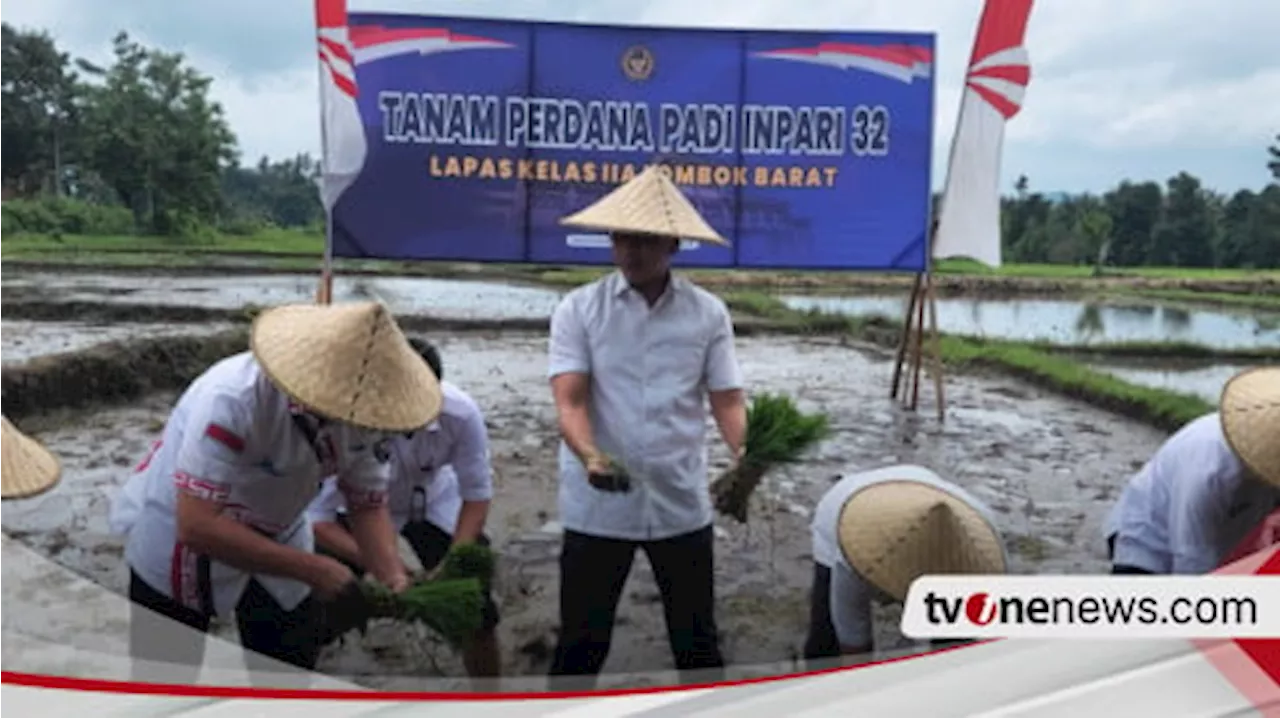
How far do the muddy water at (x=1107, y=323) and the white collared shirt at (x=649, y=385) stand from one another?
0.28 m

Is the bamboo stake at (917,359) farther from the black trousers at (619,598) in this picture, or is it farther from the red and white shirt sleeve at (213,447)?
the red and white shirt sleeve at (213,447)

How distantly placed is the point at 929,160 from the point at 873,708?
2.40ft

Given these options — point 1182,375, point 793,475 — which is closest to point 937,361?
point 793,475

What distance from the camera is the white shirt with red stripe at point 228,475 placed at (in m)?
1.67

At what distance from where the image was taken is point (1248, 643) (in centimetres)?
180

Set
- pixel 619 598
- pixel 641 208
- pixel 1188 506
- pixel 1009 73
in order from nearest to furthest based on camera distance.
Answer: pixel 641 208
pixel 1009 73
pixel 1188 506
pixel 619 598

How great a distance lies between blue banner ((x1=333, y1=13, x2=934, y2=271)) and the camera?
1.54m

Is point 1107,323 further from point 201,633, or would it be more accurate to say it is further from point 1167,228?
point 201,633

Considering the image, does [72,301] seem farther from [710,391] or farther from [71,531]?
[710,391]

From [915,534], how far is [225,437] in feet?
2.93

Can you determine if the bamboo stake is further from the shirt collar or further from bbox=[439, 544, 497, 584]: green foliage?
bbox=[439, 544, 497, 584]: green foliage

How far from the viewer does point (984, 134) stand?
1.69 m

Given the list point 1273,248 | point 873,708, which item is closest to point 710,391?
A: point 873,708

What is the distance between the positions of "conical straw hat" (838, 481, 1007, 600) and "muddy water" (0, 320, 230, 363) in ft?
2.93
